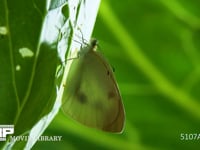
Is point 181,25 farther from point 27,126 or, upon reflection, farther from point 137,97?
point 27,126

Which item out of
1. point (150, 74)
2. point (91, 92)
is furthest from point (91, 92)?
point (150, 74)

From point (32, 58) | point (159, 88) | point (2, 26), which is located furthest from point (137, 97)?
point (2, 26)

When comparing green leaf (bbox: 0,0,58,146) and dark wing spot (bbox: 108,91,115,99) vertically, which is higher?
green leaf (bbox: 0,0,58,146)

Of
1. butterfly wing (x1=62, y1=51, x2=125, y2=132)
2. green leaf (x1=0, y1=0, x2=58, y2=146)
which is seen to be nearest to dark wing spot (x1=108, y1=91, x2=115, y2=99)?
butterfly wing (x1=62, y1=51, x2=125, y2=132)

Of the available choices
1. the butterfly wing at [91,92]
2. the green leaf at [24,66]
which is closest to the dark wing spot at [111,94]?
the butterfly wing at [91,92]

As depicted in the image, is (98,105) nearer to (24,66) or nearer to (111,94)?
(111,94)

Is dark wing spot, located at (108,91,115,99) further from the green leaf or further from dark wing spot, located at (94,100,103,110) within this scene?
the green leaf

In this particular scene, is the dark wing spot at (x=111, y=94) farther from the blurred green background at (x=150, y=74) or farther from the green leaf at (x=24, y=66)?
the green leaf at (x=24, y=66)
